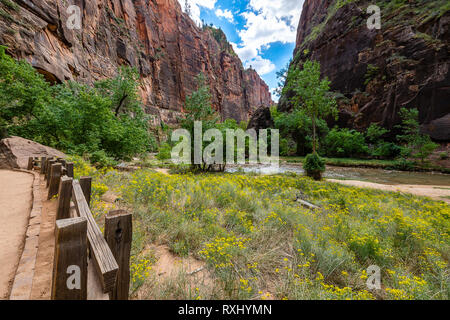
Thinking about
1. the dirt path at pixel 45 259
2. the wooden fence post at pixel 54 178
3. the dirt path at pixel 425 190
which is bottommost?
the dirt path at pixel 425 190

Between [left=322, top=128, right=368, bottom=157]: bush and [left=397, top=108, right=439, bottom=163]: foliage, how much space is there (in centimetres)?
461

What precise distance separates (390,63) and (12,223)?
3987cm

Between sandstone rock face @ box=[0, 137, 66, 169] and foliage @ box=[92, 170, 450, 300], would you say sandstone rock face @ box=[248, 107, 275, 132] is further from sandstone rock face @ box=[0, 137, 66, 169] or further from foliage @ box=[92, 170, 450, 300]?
sandstone rock face @ box=[0, 137, 66, 169]

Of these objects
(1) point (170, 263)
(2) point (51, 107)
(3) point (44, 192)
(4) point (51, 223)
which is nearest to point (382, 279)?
(1) point (170, 263)

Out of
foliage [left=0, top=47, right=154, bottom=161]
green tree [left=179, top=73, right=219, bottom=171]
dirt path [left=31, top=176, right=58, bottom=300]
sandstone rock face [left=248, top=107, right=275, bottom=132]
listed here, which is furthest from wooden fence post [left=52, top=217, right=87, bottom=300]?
sandstone rock face [left=248, top=107, right=275, bottom=132]

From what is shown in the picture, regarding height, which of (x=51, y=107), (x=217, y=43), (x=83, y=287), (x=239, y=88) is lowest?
(x=83, y=287)

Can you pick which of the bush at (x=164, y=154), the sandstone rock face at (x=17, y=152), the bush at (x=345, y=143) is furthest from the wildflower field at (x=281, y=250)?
the bush at (x=345, y=143)

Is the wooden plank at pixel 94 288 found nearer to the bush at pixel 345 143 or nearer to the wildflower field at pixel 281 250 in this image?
the wildflower field at pixel 281 250

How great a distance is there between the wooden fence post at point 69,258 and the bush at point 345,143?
32.5 m

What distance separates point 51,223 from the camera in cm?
241

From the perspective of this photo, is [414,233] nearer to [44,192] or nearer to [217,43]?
[44,192]

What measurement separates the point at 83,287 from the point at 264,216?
368 cm

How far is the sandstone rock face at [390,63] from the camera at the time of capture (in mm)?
21031
